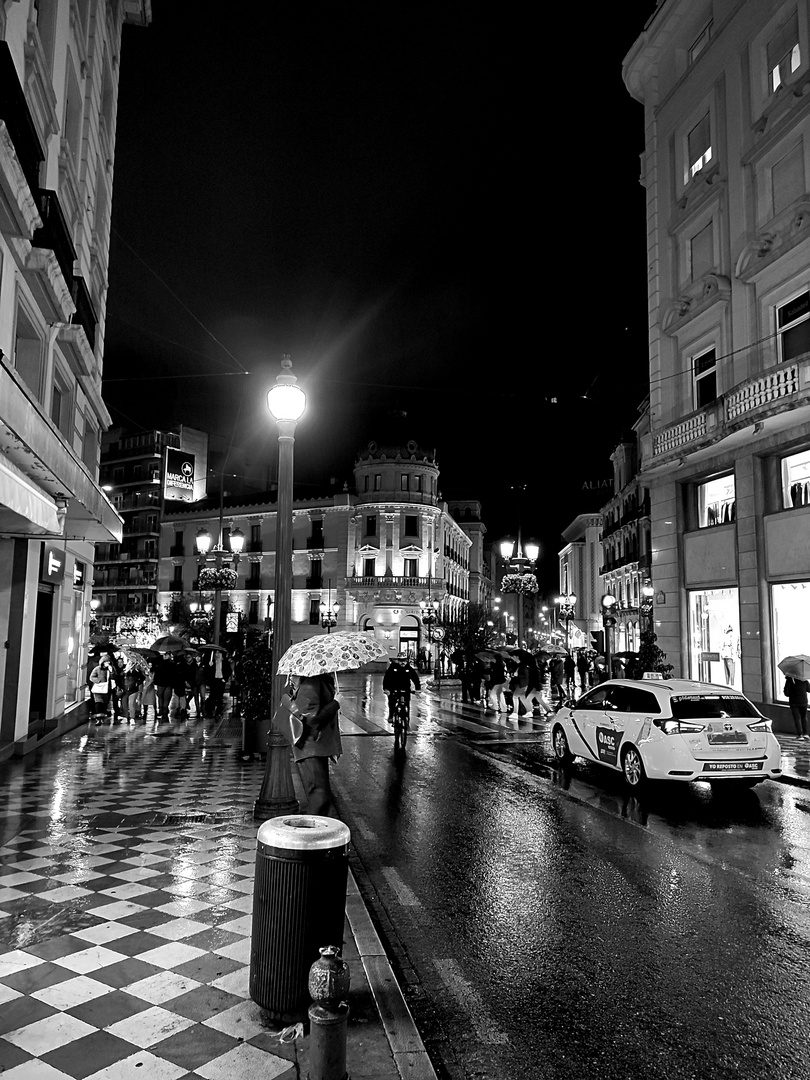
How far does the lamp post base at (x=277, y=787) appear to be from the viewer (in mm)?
7992

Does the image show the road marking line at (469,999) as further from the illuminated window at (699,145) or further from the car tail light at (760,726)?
the illuminated window at (699,145)

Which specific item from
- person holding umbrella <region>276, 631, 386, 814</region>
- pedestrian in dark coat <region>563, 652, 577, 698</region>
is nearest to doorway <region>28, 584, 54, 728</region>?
person holding umbrella <region>276, 631, 386, 814</region>

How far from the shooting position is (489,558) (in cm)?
10912

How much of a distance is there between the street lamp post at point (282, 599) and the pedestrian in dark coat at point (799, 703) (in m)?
12.3

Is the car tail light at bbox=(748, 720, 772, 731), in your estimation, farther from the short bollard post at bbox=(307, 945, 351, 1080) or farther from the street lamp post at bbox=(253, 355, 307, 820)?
the short bollard post at bbox=(307, 945, 351, 1080)

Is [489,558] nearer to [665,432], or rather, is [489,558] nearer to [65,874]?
[665,432]

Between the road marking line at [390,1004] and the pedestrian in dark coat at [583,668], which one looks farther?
the pedestrian in dark coat at [583,668]

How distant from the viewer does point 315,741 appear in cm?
721

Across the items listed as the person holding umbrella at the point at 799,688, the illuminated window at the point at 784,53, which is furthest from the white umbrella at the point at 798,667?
the illuminated window at the point at 784,53

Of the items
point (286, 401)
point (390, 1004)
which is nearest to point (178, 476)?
point (286, 401)

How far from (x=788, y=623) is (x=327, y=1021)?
1702 cm

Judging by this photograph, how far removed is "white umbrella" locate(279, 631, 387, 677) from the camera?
7.27 m

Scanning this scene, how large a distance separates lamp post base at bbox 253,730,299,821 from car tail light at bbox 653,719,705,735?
5182mm

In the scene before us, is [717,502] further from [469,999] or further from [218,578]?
[469,999]
